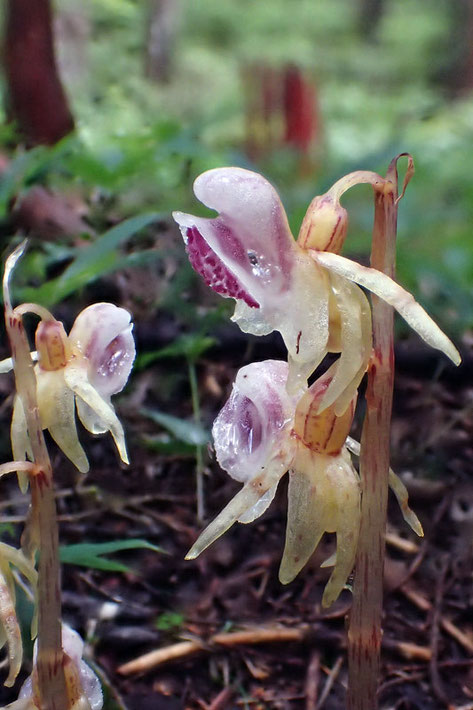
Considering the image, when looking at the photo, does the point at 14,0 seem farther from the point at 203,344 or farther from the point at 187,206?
the point at 203,344

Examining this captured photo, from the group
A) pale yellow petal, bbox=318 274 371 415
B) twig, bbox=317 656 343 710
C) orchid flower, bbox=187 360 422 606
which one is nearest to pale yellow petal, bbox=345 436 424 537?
orchid flower, bbox=187 360 422 606

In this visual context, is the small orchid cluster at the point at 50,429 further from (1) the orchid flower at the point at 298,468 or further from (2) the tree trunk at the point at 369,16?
(2) the tree trunk at the point at 369,16

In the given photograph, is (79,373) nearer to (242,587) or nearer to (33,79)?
(242,587)

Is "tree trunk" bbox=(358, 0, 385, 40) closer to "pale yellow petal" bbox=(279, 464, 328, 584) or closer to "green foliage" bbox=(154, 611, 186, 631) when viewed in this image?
"green foliage" bbox=(154, 611, 186, 631)

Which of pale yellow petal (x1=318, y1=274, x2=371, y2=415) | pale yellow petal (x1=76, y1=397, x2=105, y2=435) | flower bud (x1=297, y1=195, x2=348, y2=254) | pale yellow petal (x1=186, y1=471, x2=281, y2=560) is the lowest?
pale yellow petal (x1=186, y1=471, x2=281, y2=560)

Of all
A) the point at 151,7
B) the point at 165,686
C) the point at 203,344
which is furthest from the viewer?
the point at 151,7

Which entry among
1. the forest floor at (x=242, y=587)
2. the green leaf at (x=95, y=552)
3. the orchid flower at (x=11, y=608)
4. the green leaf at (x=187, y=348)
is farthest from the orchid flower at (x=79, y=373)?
the green leaf at (x=187, y=348)

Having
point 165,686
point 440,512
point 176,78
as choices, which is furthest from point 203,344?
point 176,78
